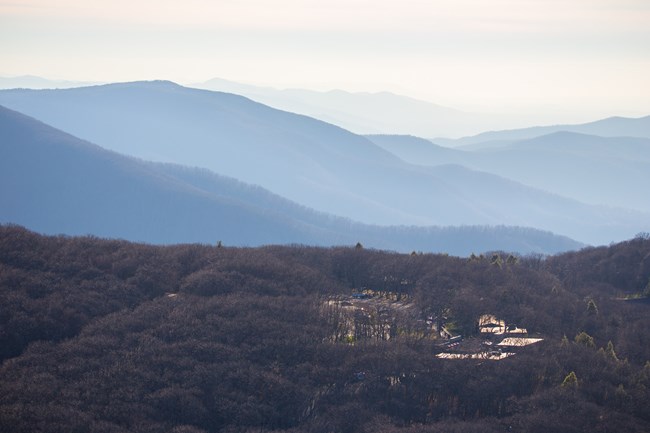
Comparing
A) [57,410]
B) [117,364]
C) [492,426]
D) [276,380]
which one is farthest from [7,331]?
[492,426]

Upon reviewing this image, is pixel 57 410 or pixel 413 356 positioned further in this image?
pixel 413 356

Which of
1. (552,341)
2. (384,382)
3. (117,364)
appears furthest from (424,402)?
(117,364)

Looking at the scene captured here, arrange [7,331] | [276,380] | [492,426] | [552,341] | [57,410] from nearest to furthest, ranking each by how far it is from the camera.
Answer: [57,410]
[492,426]
[276,380]
[7,331]
[552,341]

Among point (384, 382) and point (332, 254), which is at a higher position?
point (332, 254)

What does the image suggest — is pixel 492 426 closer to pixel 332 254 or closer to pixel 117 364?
pixel 117 364

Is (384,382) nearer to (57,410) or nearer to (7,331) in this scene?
(57,410)

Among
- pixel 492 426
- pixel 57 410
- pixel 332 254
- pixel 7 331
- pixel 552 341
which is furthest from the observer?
pixel 332 254
